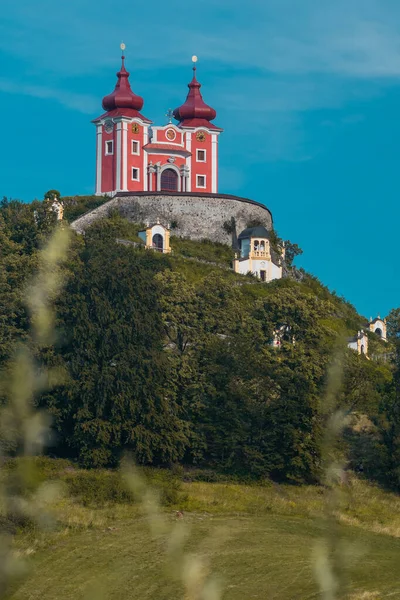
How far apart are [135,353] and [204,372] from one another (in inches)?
155

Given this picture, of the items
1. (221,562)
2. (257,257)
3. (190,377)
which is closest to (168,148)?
(257,257)

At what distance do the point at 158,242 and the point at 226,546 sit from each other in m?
46.8

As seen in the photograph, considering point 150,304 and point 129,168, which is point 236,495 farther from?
point 129,168

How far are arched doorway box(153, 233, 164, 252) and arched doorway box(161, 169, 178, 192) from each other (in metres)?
10.1

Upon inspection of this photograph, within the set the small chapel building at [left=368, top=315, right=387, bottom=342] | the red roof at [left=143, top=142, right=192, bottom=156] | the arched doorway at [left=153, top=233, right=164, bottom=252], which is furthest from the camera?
the red roof at [left=143, top=142, right=192, bottom=156]

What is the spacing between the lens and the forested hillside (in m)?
47.4

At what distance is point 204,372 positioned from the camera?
50.9 m

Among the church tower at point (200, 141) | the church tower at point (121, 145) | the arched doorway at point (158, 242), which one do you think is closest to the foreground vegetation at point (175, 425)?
the arched doorway at point (158, 242)

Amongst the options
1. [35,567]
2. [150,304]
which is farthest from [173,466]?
[35,567]

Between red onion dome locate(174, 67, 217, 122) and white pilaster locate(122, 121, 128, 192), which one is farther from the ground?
red onion dome locate(174, 67, 217, 122)

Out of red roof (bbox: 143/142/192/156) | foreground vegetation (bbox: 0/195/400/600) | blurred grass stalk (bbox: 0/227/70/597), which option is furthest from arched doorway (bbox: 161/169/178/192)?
blurred grass stalk (bbox: 0/227/70/597)

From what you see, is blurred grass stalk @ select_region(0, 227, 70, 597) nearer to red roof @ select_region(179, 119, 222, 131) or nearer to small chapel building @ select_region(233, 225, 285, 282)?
small chapel building @ select_region(233, 225, 285, 282)

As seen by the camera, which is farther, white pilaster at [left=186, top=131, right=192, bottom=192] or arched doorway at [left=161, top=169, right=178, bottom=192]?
white pilaster at [left=186, top=131, right=192, bottom=192]

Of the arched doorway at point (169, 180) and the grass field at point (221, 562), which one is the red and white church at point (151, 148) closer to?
the arched doorway at point (169, 180)
